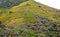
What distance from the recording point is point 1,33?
63.7 metres

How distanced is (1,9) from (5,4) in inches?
343

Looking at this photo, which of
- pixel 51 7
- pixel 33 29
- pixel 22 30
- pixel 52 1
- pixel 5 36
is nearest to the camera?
pixel 5 36

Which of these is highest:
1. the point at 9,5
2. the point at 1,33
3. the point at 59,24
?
the point at 1,33

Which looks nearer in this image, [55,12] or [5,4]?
[55,12]

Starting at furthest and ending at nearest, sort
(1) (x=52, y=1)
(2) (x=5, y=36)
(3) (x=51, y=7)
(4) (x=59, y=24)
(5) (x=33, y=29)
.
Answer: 1. (1) (x=52, y=1)
2. (3) (x=51, y=7)
3. (4) (x=59, y=24)
4. (5) (x=33, y=29)
5. (2) (x=5, y=36)

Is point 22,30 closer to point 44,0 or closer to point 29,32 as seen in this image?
point 29,32

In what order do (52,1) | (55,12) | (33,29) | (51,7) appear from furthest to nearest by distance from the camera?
(52,1) → (51,7) → (55,12) → (33,29)

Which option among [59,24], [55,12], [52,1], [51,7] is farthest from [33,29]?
[52,1]

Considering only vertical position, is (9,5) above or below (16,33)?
below

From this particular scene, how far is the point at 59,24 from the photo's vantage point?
83625 mm

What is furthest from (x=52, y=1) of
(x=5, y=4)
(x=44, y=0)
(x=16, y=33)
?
(x=16, y=33)

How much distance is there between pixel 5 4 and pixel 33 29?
58181 millimetres

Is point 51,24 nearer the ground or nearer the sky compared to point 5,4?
nearer the sky

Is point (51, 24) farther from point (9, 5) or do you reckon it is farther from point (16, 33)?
point (9, 5)
